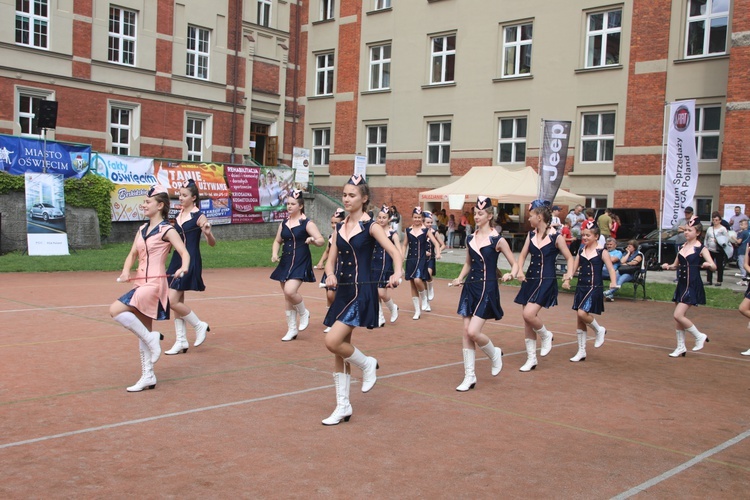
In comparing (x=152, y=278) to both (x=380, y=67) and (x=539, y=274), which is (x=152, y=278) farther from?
(x=380, y=67)

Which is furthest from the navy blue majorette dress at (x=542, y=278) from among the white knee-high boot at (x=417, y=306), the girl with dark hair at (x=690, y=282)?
the white knee-high boot at (x=417, y=306)

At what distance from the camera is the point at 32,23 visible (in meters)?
30.0

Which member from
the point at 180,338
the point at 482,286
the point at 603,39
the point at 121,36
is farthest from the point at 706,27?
the point at 180,338

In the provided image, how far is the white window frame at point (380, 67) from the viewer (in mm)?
37375

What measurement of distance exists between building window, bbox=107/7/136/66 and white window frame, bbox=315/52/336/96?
10.4 m

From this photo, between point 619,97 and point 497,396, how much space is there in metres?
24.2

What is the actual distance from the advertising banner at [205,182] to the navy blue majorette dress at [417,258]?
674 inches

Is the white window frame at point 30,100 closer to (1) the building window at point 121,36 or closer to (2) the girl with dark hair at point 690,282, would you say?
(1) the building window at point 121,36

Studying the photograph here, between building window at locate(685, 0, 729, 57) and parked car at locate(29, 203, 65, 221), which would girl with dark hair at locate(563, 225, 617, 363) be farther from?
building window at locate(685, 0, 729, 57)

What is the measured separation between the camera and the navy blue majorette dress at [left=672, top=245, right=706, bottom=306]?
35.4 feet

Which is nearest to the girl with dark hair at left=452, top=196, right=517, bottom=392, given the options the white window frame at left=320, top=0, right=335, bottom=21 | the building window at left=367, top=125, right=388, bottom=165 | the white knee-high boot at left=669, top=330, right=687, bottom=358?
the white knee-high boot at left=669, top=330, right=687, bottom=358

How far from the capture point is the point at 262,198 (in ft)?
108

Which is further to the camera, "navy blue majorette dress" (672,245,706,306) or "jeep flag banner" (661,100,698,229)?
"jeep flag banner" (661,100,698,229)

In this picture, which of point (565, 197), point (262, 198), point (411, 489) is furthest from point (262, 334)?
point (262, 198)
